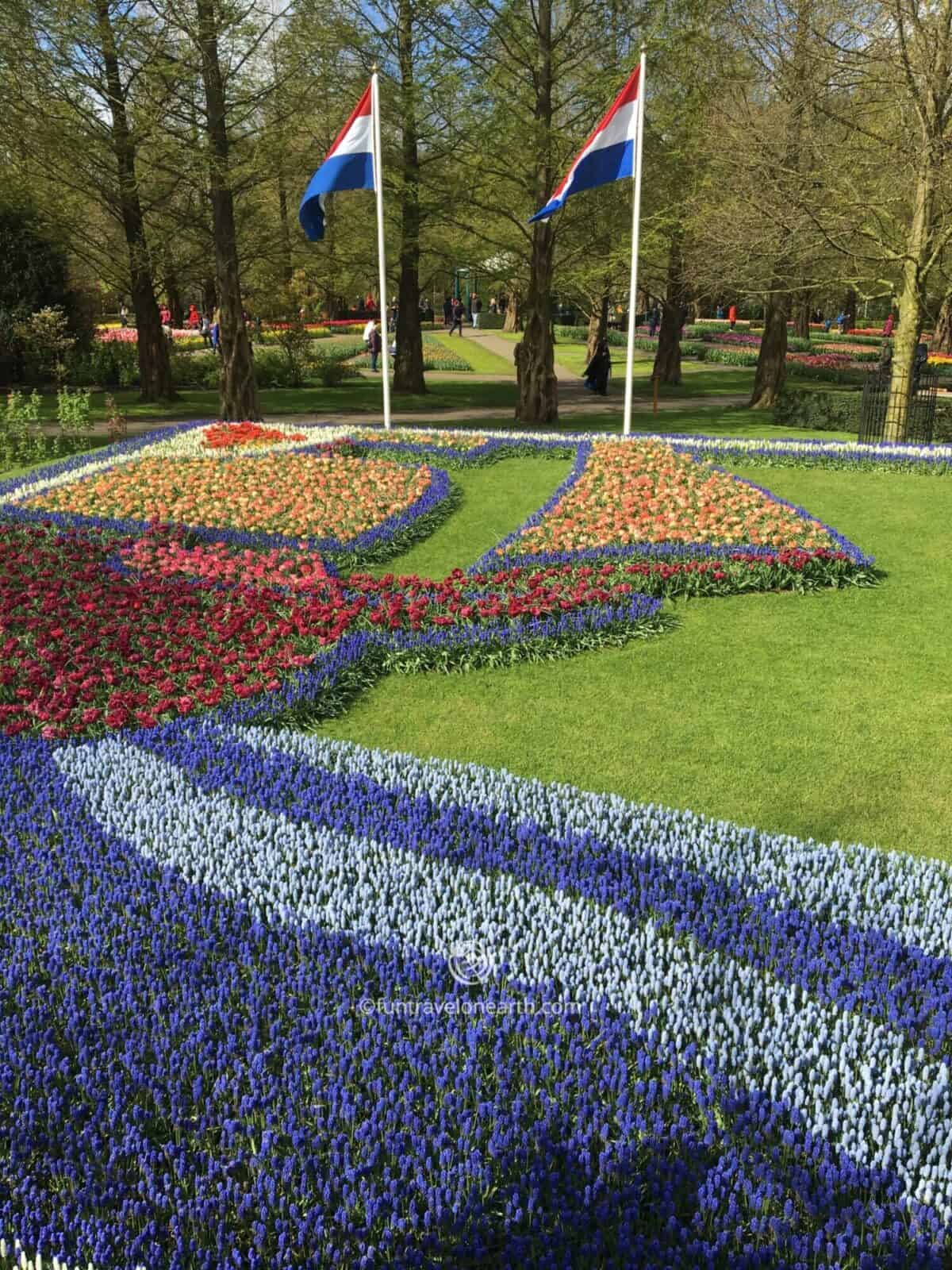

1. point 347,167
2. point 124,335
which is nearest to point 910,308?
point 347,167

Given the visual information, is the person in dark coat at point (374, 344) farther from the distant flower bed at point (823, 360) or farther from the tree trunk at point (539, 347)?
the tree trunk at point (539, 347)

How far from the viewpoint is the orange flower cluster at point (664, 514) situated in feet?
29.7

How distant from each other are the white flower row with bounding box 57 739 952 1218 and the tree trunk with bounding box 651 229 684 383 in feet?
69.9

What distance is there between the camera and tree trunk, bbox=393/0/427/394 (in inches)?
707

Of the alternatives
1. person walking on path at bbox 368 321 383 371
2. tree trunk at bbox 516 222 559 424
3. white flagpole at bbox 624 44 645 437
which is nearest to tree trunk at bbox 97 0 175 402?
tree trunk at bbox 516 222 559 424

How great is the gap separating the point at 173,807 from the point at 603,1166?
2569mm

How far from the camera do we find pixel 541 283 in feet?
56.1

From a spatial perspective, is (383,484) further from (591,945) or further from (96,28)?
(96,28)

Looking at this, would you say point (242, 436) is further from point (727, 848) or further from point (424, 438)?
point (727, 848)

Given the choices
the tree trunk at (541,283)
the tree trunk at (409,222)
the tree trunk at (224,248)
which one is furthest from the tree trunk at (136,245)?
the tree trunk at (541,283)

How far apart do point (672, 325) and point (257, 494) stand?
1826cm

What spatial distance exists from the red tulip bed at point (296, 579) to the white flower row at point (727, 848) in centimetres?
159

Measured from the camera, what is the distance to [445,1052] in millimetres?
2826

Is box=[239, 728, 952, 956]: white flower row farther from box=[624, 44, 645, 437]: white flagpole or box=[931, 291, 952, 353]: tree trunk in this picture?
box=[931, 291, 952, 353]: tree trunk
